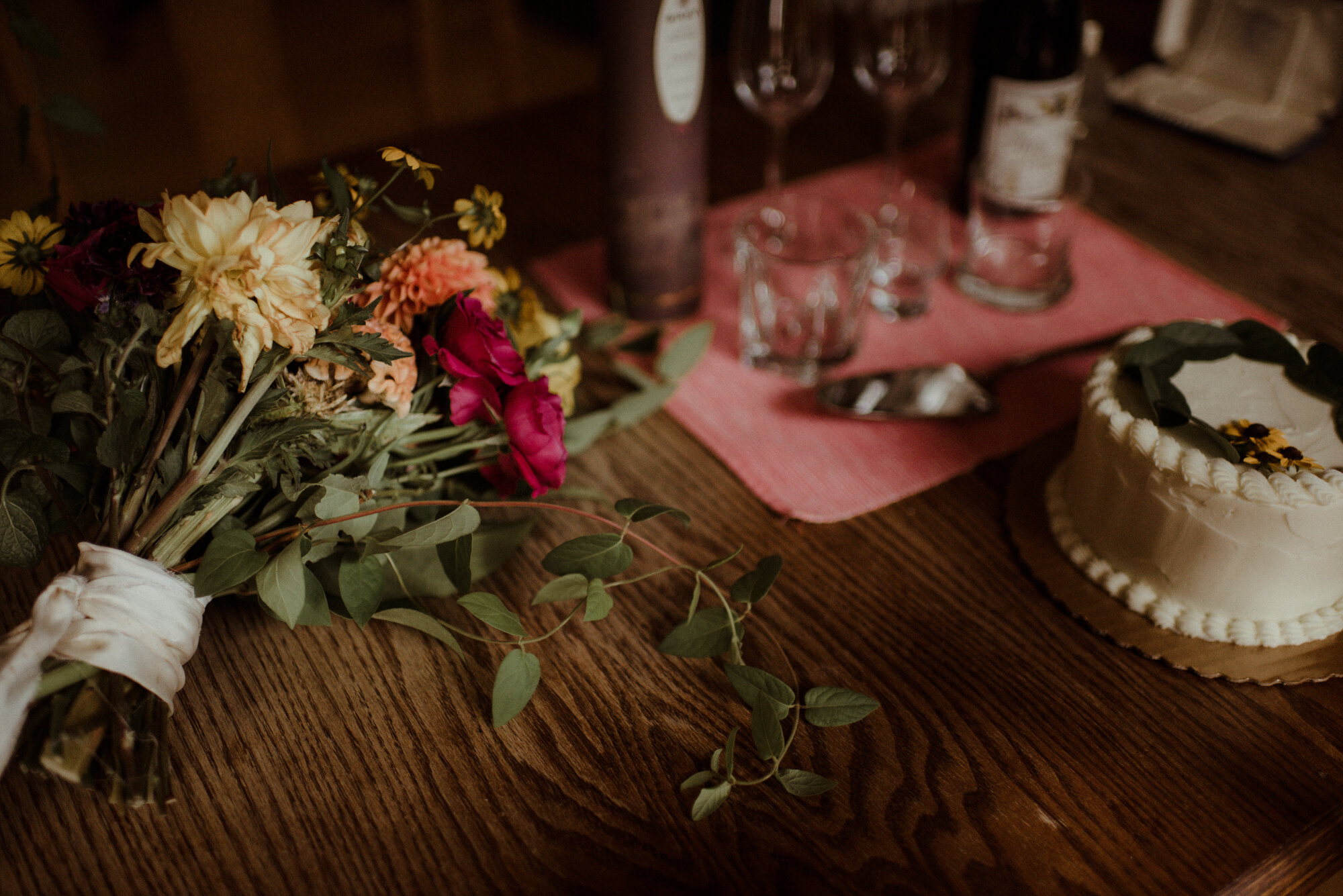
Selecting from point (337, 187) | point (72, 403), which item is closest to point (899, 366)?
point (337, 187)

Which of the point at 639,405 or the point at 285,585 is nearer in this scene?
the point at 285,585

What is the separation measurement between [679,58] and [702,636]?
0.43 m

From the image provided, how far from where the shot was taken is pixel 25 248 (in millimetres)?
461

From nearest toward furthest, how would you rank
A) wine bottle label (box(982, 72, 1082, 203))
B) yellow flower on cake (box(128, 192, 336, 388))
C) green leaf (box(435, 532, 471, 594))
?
yellow flower on cake (box(128, 192, 336, 388)) < green leaf (box(435, 532, 471, 594)) < wine bottle label (box(982, 72, 1082, 203))

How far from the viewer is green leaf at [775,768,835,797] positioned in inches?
17.7

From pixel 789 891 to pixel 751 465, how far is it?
0.31 m

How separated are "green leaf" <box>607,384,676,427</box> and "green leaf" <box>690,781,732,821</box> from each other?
296 mm

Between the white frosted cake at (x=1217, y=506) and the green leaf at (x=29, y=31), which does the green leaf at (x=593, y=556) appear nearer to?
the white frosted cake at (x=1217, y=506)

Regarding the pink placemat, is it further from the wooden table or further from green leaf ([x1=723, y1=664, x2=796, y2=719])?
green leaf ([x1=723, y1=664, x2=796, y2=719])

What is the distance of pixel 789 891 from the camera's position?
16.5 inches

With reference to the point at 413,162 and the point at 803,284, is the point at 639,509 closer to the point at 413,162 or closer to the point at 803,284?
the point at 413,162

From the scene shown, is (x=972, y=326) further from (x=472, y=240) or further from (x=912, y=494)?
(x=472, y=240)

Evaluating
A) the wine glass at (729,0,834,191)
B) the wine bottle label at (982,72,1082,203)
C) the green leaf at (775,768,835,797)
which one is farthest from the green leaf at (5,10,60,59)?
the wine bottle label at (982,72,1082,203)

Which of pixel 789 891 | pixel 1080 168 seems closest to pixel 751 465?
pixel 789 891
